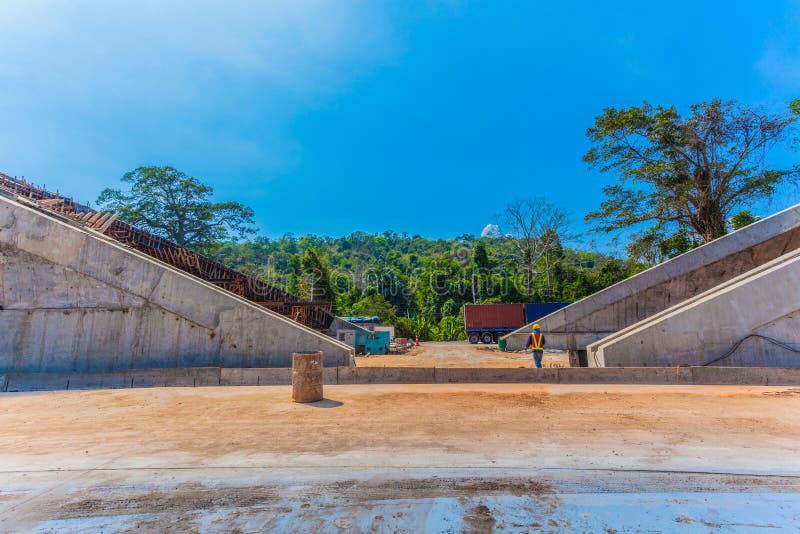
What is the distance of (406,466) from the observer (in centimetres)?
418

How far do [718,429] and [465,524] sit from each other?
192 inches

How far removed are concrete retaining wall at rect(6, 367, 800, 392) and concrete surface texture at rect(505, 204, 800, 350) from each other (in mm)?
5292

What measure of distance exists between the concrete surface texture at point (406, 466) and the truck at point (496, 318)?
871 inches

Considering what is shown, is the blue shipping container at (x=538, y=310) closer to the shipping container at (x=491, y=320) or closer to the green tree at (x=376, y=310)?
the shipping container at (x=491, y=320)

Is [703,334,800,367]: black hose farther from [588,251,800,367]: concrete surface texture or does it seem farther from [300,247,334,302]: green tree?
[300,247,334,302]: green tree

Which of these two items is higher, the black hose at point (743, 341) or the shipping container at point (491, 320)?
the shipping container at point (491, 320)

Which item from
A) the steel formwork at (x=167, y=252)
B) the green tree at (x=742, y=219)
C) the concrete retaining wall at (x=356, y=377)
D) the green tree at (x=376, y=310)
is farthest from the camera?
the green tree at (x=376, y=310)

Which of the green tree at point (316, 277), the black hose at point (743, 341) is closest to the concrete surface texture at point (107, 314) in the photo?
the black hose at point (743, 341)

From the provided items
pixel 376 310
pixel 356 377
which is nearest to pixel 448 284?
pixel 376 310

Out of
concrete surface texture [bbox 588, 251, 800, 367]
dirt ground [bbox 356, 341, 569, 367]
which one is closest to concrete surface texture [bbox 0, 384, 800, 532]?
concrete surface texture [bbox 588, 251, 800, 367]

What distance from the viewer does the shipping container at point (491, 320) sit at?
29.8 m

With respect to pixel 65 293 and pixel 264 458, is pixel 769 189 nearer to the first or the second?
pixel 264 458

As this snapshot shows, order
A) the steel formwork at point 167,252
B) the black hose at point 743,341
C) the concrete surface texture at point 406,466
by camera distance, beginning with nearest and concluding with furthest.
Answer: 1. the concrete surface texture at point 406,466
2. the black hose at point 743,341
3. the steel formwork at point 167,252

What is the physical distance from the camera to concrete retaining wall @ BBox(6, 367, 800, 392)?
9469mm
